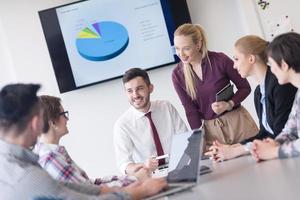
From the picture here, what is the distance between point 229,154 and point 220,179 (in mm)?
420

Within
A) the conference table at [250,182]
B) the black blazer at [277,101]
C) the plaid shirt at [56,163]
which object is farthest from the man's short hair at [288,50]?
the plaid shirt at [56,163]

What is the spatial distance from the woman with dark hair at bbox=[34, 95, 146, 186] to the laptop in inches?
9.4

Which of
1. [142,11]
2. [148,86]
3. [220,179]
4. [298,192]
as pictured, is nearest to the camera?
[298,192]

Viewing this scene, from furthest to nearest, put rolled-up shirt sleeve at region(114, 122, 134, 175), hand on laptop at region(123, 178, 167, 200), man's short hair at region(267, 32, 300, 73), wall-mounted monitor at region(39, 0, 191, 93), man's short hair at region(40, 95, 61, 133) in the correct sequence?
wall-mounted monitor at region(39, 0, 191, 93)
rolled-up shirt sleeve at region(114, 122, 134, 175)
man's short hair at region(40, 95, 61, 133)
man's short hair at region(267, 32, 300, 73)
hand on laptop at region(123, 178, 167, 200)

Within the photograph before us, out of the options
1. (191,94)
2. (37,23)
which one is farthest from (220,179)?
(37,23)

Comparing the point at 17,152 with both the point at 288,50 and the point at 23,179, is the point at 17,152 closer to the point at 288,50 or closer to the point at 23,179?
the point at 23,179

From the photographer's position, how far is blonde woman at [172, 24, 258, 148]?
2.51m

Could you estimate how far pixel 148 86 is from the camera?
102 inches

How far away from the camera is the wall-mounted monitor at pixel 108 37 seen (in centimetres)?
364

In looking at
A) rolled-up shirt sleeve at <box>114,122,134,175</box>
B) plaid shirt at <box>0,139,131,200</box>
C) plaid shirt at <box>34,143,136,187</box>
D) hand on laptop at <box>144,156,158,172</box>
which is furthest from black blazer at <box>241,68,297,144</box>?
plaid shirt at <box>0,139,131,200</box>

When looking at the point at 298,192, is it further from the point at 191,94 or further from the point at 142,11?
the point at 142,11

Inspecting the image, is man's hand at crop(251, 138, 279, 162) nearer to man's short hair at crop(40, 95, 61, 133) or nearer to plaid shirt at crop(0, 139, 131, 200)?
plaid shirt at crop(0, 139, 131, 200)

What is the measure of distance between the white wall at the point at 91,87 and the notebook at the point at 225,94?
1151mm

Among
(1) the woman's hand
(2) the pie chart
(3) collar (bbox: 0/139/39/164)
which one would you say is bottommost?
(1) the woman's hand
